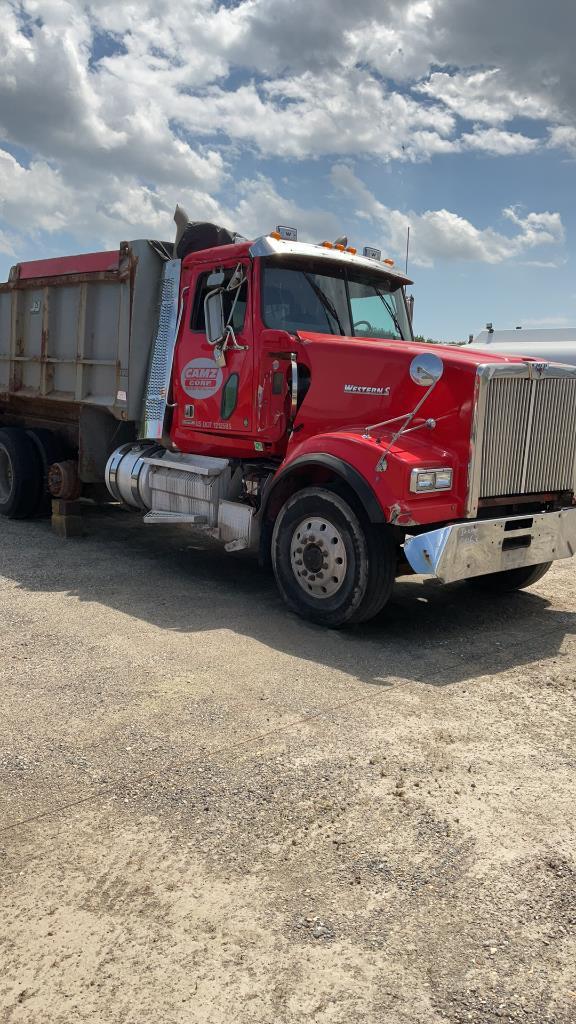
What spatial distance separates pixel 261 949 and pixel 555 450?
174 inches

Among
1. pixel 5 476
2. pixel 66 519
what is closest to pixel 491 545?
pixel 66 519

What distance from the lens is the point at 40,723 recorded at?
401 cm

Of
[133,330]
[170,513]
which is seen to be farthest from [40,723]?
[133,330]

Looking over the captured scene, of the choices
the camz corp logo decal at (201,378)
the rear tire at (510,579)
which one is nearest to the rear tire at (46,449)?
the camz corp logo decal at (201,378)

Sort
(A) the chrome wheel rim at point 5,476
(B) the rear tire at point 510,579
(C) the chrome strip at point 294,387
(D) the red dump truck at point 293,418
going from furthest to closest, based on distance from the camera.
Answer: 1. (A) the chrome wheel rim at point 5,476
2. (B) the rear tire at point 510,579
3. (C) the chrome strip at point 294,387
4. (D) the red dump truck at point 293,418

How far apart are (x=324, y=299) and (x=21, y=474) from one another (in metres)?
4.38

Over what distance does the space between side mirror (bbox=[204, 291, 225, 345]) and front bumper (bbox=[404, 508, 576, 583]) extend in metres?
2.68

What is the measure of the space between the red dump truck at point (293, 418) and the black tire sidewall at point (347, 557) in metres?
0.01

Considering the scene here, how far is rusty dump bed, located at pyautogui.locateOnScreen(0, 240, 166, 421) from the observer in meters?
7.75

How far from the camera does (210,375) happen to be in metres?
7.02

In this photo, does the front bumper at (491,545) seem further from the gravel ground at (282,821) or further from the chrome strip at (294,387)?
the chrome strip at (294,387)

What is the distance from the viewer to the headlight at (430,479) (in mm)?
5125

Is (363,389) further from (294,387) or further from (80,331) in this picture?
(80,331)

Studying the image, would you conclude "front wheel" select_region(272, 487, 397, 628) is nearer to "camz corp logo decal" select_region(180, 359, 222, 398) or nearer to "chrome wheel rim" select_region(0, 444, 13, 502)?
"camz corp logo decal" select_region(180, 359, 222, 398)
